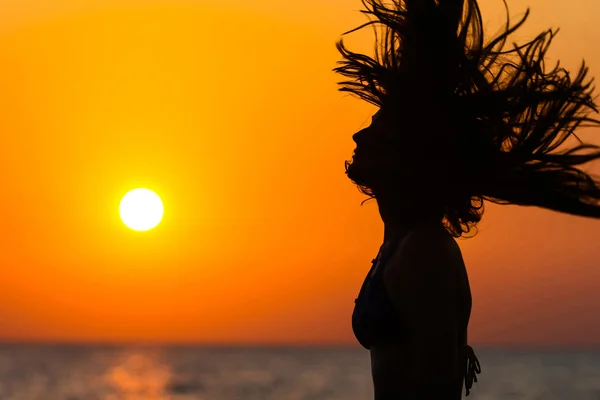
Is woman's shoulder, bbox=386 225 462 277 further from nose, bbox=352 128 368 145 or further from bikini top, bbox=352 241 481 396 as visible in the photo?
nose, bbox=352 128 368 145

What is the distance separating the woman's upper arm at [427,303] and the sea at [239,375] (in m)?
39.3

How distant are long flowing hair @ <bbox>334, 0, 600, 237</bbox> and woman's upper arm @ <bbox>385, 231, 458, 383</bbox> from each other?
1.37 ft

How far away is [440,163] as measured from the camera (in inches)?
155

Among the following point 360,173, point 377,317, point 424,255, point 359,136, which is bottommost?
point 377,317

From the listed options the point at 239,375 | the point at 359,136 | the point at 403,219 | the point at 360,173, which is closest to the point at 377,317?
the point at 403,219

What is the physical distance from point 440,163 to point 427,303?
63 centimetres

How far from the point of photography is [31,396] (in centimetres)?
4266

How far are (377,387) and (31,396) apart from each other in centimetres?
4129

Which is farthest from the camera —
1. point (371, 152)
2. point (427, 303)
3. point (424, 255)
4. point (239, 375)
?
point (239, 375)

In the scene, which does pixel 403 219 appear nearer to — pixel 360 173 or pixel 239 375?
pixel 360 173

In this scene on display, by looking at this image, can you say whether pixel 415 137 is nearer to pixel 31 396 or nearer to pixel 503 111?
pixel 503 111

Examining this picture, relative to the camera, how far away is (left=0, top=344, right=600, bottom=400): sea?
45000 millimetres

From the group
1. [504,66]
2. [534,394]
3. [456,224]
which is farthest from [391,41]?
[534,394]

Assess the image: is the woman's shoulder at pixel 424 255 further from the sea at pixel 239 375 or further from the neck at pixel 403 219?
the sea at pixel 239 375
